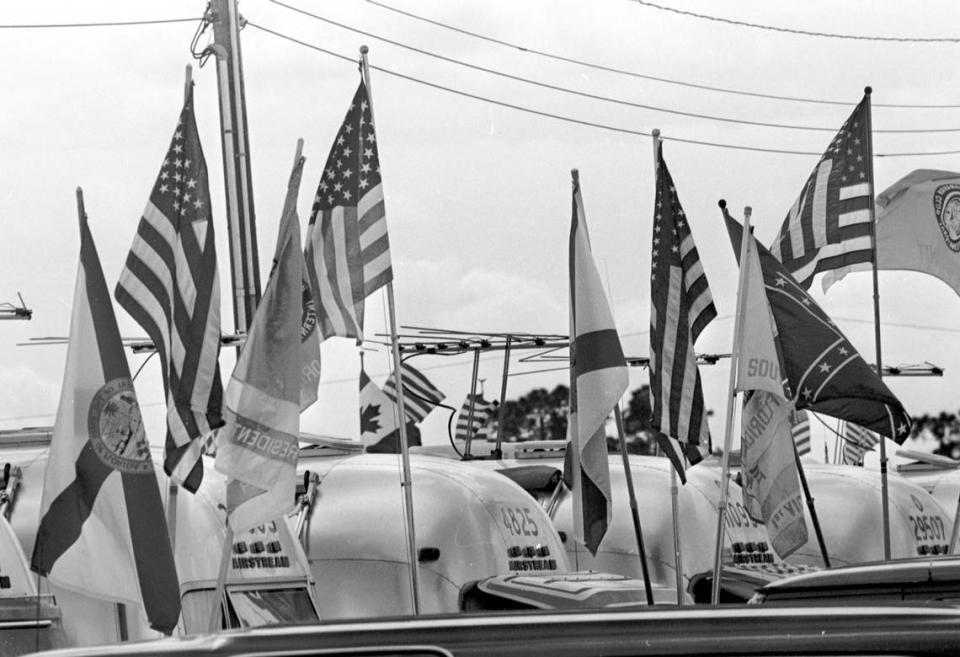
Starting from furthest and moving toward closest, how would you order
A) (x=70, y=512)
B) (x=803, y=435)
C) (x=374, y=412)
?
(x=803, y=435) < (x=374, y=412) < (x=70, y=512)

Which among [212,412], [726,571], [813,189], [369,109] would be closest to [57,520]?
[212,412]

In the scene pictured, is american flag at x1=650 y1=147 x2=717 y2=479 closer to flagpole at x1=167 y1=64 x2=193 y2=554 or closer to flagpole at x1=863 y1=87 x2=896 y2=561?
flagpole at x1=863 y1=87 x2=896 y2=561

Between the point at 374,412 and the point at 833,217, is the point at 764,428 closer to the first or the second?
the point at 833,217

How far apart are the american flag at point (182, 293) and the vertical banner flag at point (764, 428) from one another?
12.5 feet

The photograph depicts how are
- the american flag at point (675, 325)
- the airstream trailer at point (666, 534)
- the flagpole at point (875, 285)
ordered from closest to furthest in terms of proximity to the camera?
the american flag at point (675, 325) < the flagpole at point (875, 285) < the airstream trailer at point (666, 534)

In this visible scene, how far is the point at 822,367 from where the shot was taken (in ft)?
41.3

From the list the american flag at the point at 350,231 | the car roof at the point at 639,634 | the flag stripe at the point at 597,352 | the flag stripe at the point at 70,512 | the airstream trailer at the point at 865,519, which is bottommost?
the airstream trailer at the point at 865,519

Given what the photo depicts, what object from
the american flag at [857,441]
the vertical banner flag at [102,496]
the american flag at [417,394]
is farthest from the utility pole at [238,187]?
the american flag at [857,441]

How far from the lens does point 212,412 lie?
11352 mm

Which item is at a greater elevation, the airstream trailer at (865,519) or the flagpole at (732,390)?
the flagpole at (732,390)

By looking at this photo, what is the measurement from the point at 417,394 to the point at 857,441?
27.2 feet

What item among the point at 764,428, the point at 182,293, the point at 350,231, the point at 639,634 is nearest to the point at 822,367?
the point at 764,428

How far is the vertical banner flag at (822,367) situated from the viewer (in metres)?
12.5

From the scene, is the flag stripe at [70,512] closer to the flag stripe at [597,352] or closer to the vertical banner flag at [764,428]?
the flag stripe at [597,352]
